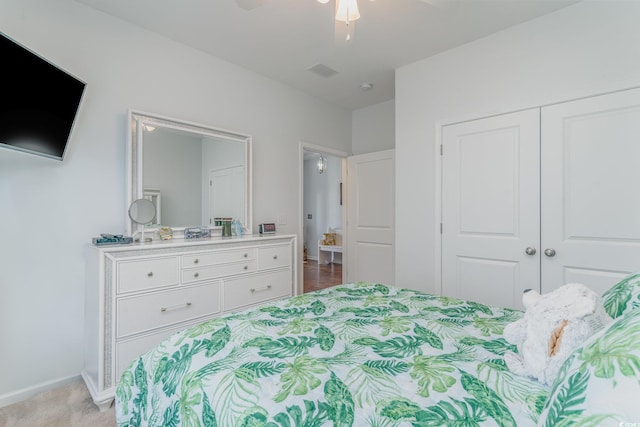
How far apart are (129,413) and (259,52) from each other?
285cm

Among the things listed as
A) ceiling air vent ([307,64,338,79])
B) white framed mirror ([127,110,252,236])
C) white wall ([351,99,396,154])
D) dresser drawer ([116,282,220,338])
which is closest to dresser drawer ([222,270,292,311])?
dresser drawer ([116,282,220,338])

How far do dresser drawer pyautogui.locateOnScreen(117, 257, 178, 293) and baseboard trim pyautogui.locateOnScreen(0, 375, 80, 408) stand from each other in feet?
2.76

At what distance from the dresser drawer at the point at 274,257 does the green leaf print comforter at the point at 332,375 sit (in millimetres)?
1302

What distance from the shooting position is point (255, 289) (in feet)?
8.89

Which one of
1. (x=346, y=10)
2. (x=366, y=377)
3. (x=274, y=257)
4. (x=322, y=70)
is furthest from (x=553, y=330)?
(x=322, y=70)

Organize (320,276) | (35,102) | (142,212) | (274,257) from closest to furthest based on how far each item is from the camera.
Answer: (35,102)
(142,212)
(274,257)
(320,276)

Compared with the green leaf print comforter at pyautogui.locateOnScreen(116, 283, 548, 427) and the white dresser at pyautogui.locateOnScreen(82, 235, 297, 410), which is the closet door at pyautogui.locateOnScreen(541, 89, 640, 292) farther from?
the white dresser at pyautogui.locateOnScreen(82, 235, 297, 410)

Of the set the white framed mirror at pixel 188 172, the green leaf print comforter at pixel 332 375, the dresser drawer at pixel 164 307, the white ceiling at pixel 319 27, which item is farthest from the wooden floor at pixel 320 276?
the green leaf print comforter at pixel 332 375

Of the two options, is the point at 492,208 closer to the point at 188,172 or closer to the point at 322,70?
the point at 322,70

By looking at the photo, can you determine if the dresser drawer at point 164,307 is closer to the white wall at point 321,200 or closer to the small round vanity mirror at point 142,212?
the small round vanity mirror at point 142,212

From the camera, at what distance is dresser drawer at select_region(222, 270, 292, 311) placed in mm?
2531

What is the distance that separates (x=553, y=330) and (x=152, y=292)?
2175 millimetres

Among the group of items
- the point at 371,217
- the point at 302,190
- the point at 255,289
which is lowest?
Result: the point at 255,289

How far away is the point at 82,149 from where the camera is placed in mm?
2174
